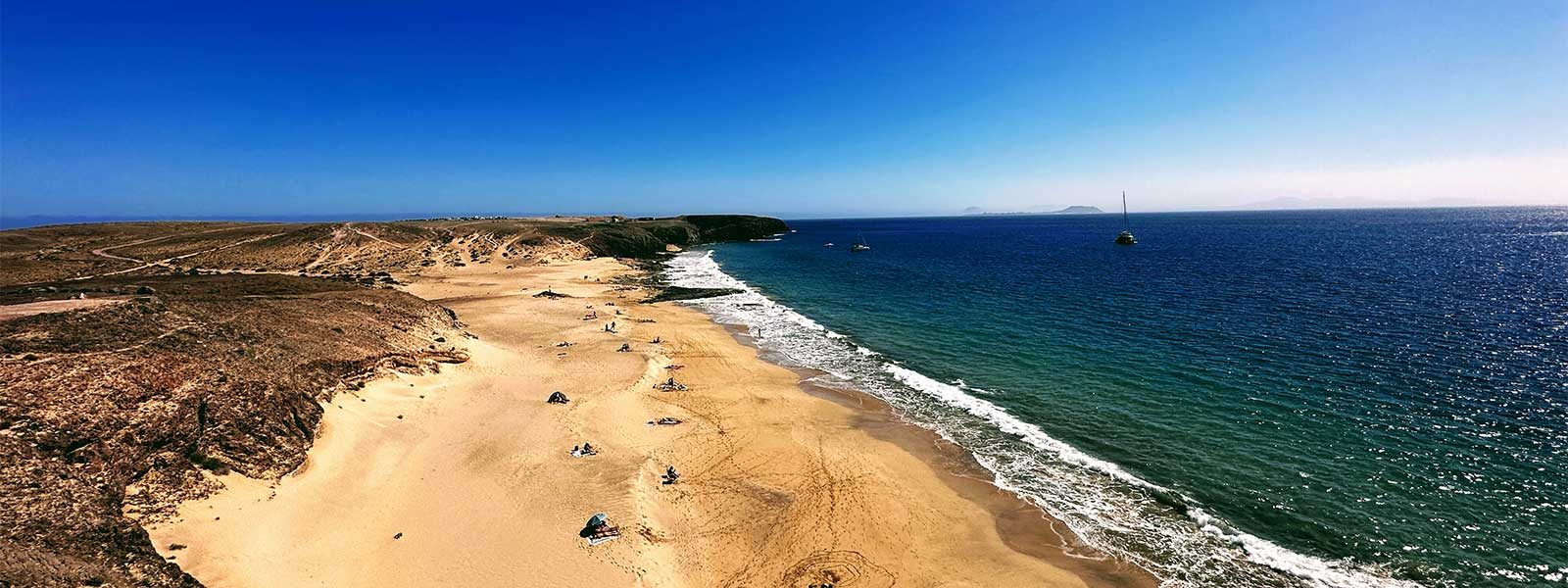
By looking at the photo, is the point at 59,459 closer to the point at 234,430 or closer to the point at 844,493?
the point at 234,430

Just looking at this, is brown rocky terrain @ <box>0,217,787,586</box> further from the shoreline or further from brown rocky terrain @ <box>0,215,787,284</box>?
the shoreline

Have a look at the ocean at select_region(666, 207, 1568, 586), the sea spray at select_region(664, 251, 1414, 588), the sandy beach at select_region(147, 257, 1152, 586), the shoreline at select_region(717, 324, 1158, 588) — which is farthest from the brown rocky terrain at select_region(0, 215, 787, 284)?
the sea spray at select_region(664, 251, 1414, 588)

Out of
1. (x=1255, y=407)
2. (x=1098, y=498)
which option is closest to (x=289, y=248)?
(x=1098, y=498)

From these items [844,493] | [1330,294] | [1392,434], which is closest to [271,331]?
[844,493]

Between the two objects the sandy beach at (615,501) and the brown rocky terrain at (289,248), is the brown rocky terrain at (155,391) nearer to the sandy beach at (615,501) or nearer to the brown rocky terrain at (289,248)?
the sandy beach at (615,501)

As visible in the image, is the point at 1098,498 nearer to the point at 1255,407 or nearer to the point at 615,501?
the point at 1255,407
